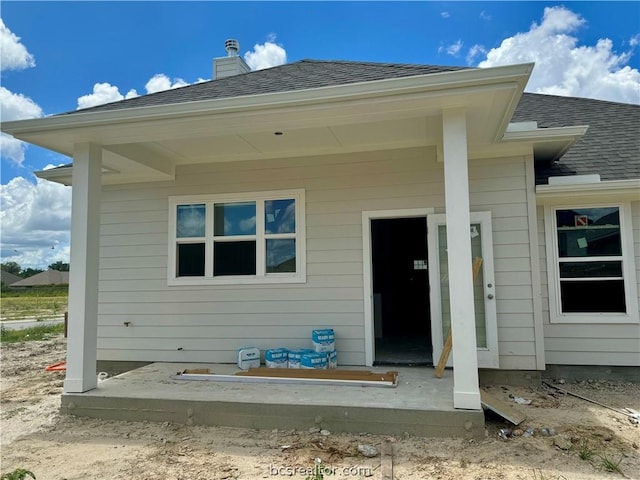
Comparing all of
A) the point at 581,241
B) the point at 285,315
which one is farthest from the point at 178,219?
the point at 581,241

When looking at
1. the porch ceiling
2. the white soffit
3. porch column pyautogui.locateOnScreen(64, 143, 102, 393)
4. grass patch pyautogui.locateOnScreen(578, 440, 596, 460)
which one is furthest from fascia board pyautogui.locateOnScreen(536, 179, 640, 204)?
porch column pyautogui.locateOnScreen(64, 143, 102, 393)

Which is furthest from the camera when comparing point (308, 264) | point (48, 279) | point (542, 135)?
point (48, 279)

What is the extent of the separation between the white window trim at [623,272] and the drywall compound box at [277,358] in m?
3.19

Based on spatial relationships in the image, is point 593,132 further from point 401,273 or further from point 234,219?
point 234,219

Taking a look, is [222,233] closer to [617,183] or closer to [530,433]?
[530,433]

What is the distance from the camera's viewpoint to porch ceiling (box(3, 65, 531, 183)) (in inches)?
129

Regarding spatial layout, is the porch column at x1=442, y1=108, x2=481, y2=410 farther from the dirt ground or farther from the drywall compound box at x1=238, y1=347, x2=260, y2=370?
the drywall compound box at x1=238, y1=347, x2=260, y2=370

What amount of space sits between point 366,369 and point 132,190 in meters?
3.98

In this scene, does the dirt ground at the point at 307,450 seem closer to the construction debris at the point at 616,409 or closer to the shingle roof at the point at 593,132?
the construction debris at the point at 616,409

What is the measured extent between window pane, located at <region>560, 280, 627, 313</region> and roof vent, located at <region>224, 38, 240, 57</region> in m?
6.17

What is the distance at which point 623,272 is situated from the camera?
4.88 meters

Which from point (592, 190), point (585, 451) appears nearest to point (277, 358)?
point (585, 451)

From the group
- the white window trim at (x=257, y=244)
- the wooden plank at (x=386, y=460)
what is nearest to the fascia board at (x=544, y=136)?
the white window trim at (x=257, y=244)

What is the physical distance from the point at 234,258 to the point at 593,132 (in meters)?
5.46
